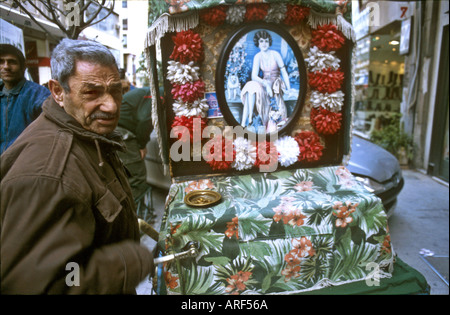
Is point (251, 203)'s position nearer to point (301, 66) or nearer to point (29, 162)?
point (301, 66)

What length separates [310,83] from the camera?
8.03 ft

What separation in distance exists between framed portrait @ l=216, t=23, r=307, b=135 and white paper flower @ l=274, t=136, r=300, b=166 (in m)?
0.09

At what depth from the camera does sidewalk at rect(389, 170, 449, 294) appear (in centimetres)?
Result: 332

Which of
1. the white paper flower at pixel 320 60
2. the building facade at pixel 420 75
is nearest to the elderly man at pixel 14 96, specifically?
the white paper flower at pixel 320 60

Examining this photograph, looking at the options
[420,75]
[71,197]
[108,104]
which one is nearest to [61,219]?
[71,197]

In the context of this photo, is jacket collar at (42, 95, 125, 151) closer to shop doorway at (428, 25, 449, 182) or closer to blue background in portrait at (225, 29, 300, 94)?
blue background in portrait at (225, 29, 300, 94)

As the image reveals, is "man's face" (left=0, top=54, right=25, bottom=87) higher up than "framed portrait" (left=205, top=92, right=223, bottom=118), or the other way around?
"man's face" (left=0, top=54, right=25, bottom=87)

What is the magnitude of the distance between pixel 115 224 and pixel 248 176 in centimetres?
138

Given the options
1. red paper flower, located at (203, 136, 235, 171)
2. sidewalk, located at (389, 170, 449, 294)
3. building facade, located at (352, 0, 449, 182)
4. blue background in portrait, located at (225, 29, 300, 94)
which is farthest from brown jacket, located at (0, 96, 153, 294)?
building facade, located at (352, 0, 449, 182)

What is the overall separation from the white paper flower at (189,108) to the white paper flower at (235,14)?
0.60 m

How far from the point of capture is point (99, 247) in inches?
41.6

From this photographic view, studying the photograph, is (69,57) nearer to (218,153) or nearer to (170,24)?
(170,24)

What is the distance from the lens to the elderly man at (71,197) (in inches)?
33.4

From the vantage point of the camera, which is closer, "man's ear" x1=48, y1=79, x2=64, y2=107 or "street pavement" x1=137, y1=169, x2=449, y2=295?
"man's ear" x1=48, y1=79, x2=64, y2=107
